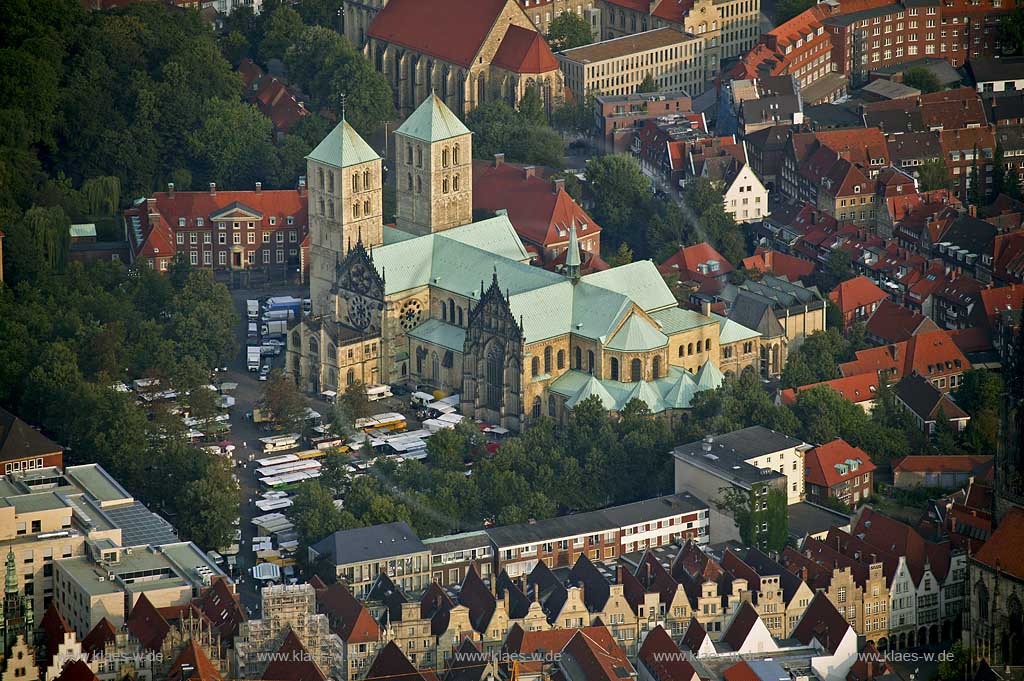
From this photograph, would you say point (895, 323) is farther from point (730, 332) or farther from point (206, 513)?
point (206, 513)

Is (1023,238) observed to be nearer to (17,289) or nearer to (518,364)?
(518,364)

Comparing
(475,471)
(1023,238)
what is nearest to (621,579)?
(475,471)

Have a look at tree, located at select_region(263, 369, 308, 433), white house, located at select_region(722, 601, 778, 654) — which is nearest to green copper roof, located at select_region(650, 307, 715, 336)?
tree, located at select_region(263, 369, 308, 433)

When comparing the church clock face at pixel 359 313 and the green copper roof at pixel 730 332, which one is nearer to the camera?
the green copper roof at pixel 730 332

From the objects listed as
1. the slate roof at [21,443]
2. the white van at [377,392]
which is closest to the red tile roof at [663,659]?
the slate roof at [21,443]

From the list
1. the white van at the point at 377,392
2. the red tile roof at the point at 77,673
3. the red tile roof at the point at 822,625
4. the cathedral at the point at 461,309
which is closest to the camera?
the red tile roof at the point at 77,673

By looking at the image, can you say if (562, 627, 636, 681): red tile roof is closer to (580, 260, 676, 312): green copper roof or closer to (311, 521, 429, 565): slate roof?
(311, 521, 429, 565): slate roof

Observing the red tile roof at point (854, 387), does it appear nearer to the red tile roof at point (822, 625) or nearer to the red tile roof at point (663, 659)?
the red tile roof at point (822, 625)
